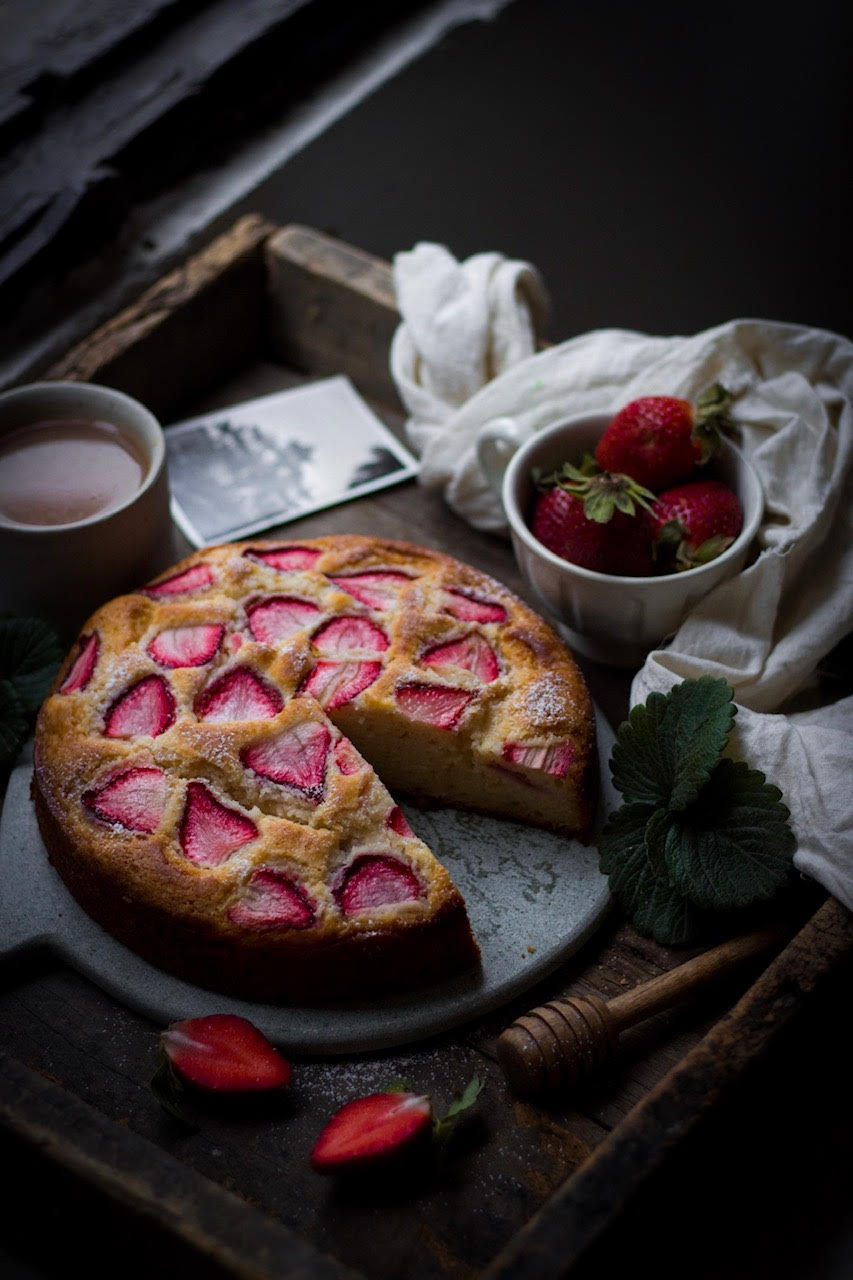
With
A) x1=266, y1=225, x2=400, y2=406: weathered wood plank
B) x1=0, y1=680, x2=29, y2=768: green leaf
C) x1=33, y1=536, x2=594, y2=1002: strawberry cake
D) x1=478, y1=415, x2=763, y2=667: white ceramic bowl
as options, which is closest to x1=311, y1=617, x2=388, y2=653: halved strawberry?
x1=33, y1=536, x2=594, y2=1002: strawberry cake

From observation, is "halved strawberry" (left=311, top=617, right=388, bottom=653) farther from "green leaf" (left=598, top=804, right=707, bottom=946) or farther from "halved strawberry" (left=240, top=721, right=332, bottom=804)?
"green leaf" (left=598, top=804, right=707, bottom=946)

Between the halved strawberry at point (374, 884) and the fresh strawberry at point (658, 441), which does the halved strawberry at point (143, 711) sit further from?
the fresh strawberry at point (658, 441)

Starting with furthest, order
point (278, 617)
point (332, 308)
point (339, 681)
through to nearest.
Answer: point (332, 308) → point (278, 617) → point (339, 681)

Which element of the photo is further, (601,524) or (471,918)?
(601,524)

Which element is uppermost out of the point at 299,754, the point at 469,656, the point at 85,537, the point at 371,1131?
the point at 85,537

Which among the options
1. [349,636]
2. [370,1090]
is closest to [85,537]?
[349,636]

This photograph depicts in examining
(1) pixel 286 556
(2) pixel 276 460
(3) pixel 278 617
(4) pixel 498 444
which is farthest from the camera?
(2) pixel 276 460

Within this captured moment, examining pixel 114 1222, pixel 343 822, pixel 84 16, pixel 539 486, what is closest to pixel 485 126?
pixel 84 16

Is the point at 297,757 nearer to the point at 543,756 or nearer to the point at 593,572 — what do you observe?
the point at 543,756

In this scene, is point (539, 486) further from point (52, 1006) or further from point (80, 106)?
point (80, 106)
